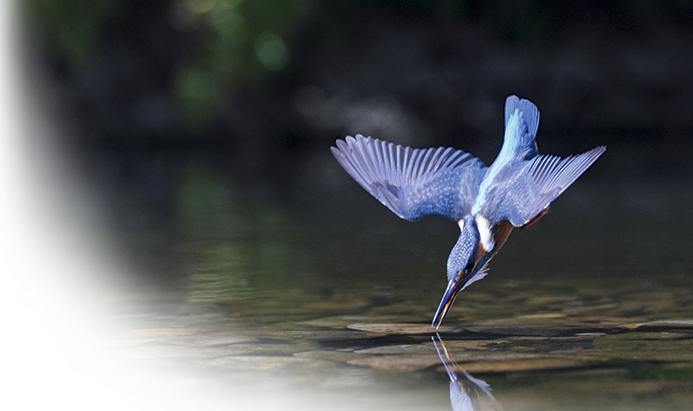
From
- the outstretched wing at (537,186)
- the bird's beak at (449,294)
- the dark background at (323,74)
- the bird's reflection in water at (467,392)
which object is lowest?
the bird's reflection in water at (467,392)

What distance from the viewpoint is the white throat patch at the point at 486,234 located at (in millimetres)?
2535

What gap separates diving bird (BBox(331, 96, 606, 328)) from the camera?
2.47 meters

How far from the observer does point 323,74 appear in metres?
13.6

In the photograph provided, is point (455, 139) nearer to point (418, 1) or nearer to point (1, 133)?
point (418, 1)

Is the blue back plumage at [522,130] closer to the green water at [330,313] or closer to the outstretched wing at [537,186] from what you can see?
the outstretched wing at [537,186]

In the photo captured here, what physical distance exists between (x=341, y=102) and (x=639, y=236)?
8925 mm

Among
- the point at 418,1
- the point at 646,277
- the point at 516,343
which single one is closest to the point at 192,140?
the point at 418,1

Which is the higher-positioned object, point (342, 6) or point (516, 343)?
point (342, 6)

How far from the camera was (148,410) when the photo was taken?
177 centimetres

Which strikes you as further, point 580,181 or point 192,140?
point 192,140

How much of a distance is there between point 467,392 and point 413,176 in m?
1.17

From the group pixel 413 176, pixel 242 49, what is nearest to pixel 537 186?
pixel 413 176

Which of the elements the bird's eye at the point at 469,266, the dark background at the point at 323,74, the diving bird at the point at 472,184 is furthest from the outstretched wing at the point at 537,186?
the dark background at the point at 323,74

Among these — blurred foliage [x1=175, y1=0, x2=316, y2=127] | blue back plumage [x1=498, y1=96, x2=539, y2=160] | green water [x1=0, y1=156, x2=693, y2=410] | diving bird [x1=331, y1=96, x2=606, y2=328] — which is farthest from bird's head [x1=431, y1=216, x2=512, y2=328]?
blurred foliage [x1=175, y1=0, x2=316, y2=127]
